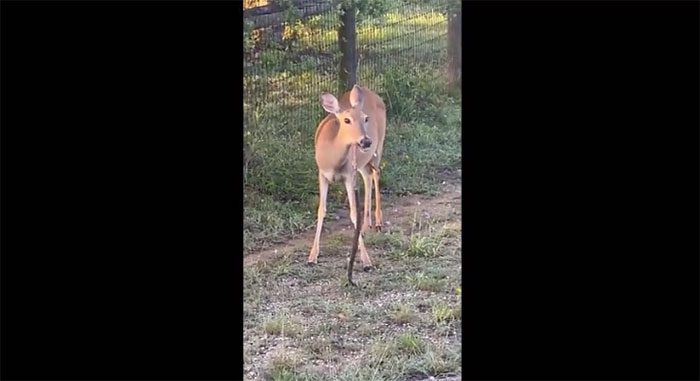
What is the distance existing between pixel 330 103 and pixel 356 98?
0.07 meters

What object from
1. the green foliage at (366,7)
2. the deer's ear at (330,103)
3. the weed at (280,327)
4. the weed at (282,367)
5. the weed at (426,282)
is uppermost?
the green foliage at (366,7)

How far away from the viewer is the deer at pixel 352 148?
244 centimetres

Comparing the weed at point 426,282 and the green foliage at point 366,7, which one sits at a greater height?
the green foliage at point 366,7

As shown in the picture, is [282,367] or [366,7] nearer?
[282,367]

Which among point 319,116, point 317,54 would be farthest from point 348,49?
point 319,116

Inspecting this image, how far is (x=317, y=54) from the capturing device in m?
2.51

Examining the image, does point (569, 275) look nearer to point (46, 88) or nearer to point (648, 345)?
point (648, 345)

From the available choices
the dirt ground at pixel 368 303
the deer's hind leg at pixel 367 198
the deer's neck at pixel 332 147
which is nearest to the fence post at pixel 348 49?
the deer's neck at pixel 332 147

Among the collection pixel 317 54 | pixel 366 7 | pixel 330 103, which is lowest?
pixel 330 103

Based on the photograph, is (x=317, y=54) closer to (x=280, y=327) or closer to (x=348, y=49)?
(x=348, y=49)

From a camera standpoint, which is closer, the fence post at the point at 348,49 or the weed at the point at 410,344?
the weed at the point at 410,344

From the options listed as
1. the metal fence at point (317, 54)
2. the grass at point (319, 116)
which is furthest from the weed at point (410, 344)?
the metal fence at point (317, 54)

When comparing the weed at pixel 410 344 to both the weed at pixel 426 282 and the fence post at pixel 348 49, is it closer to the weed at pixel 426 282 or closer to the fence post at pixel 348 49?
the weed at pixel 426 282

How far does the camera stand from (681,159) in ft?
6.70
